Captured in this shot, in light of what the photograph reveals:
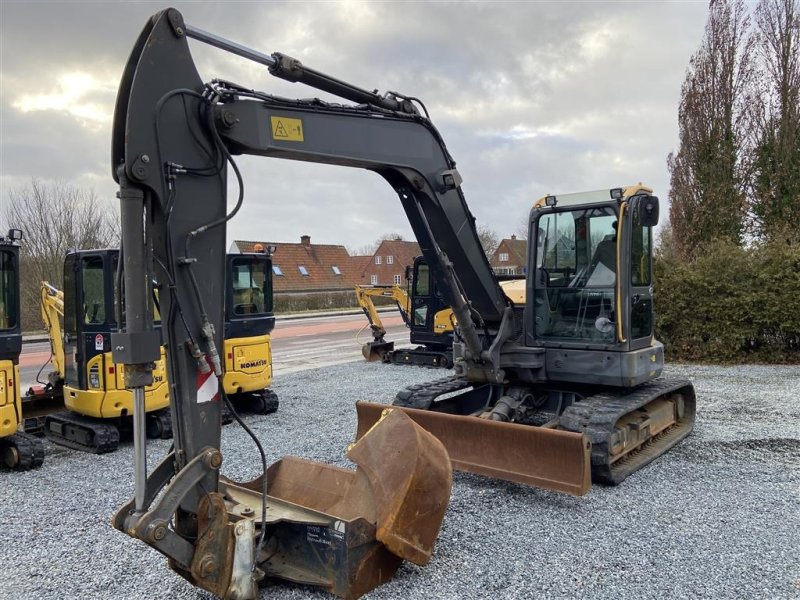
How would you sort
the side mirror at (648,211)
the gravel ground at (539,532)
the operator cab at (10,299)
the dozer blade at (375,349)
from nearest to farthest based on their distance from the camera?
1. the gravel ground at (539,532)
2. the side mirror at (648,211)
3. the operator cab at (10,299)
4. the dozer blade at (375,349)

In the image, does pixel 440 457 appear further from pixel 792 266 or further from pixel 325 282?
pixel 325 282

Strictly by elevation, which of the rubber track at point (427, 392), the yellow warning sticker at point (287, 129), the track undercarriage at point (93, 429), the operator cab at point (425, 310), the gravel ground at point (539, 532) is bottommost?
the gravel ground at point (539, 532)

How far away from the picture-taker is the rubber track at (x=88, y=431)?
7008 mm

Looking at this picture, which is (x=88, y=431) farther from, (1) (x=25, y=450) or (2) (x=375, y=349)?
(2) (x=375, y=349)

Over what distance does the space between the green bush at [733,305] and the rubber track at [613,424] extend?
7.01m

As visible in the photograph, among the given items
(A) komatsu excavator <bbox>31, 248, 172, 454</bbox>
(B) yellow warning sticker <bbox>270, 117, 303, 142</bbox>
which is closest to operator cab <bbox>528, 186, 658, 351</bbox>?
(B) yellow warning sticker <bbox>270, 117, 303, 142</bbox>

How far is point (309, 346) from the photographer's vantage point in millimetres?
19047

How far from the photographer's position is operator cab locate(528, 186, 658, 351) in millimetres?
6047

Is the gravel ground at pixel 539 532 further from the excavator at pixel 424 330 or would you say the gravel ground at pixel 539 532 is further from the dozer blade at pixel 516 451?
the excavator at pixel 424 330

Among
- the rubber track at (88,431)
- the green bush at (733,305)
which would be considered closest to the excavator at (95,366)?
the rubber track at (88,431)

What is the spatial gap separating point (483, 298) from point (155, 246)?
356 centimetres

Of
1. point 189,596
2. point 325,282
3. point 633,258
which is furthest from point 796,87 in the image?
point 325,282

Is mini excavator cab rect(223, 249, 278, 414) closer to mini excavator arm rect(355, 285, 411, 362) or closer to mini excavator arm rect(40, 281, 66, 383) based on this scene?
mini excavator arm rect(40, 281, 66, 383)

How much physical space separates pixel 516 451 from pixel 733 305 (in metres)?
9.86
